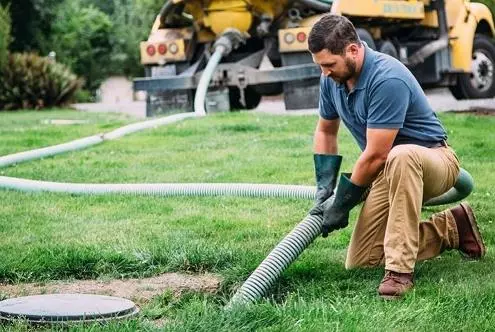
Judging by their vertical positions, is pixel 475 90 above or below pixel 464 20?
below

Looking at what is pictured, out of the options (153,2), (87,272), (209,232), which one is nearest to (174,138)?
(209,232)

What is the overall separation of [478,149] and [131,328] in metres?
5.96

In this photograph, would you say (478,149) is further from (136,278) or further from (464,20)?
(464,20)

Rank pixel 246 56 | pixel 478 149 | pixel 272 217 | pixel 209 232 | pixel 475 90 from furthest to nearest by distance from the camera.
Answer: pixel 475 90, pixel 246 56, pixel 478 149, pixel 272 217, pixel 209 232

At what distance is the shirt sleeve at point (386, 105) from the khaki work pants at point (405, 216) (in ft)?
0.48

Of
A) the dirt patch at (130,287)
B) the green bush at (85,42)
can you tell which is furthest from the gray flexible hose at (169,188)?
the green bush at (85,42)

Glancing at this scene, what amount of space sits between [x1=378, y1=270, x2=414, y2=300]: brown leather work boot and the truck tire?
1085 centimetres

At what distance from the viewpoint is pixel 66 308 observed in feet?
13.7

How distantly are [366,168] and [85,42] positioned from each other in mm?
32804

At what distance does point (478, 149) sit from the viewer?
9211mm

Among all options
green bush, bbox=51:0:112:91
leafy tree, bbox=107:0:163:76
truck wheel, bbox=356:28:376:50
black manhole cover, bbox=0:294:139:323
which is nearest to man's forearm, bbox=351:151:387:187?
black manhole cover, bbox=0:294:139:323

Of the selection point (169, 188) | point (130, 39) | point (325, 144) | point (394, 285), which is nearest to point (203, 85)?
point (169, 188)

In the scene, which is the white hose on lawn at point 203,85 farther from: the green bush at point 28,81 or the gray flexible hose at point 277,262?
the green bush at point 28,81

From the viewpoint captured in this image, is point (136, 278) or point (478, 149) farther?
point (478, 149)
